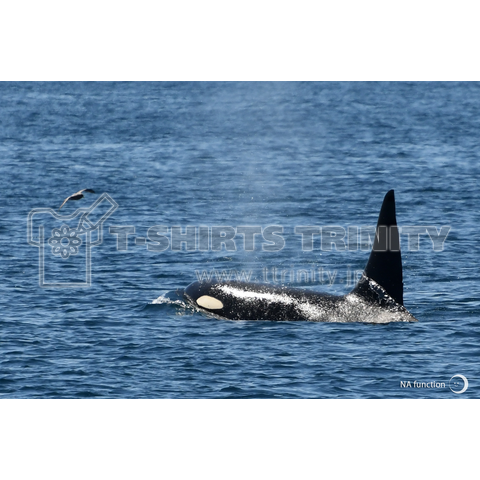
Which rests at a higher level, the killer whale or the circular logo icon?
the killer whale

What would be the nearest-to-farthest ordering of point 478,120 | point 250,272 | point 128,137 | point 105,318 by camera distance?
point 105,318
point 250,272
point 128,137
point 478,120

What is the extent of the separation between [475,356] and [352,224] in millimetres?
14815

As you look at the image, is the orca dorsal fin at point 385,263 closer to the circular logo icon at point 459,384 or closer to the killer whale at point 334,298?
the killer whale at point 334,298

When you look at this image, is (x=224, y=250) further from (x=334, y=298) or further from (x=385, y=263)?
(x=385, y=263)

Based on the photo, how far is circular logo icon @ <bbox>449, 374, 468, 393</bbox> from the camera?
1662 cm

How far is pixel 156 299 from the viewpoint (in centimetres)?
2264

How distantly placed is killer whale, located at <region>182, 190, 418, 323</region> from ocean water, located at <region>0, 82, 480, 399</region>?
0.32 metres

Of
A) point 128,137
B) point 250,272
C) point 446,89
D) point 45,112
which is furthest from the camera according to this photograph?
point 446,89

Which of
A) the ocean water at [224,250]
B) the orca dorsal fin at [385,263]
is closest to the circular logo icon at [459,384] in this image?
the ocean water at [224,250]

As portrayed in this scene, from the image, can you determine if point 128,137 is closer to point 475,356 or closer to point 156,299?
point 156,299

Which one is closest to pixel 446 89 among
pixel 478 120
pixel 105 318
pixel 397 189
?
pixel 478 120

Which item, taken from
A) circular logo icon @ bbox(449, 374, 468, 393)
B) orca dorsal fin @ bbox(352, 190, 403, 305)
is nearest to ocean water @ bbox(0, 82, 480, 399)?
circular logo icon @ bbox(449, 374, 468, 393)

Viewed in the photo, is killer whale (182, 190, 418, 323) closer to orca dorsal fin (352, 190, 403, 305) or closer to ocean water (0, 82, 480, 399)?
orca dorsal fin (352, 190, 403, 305)

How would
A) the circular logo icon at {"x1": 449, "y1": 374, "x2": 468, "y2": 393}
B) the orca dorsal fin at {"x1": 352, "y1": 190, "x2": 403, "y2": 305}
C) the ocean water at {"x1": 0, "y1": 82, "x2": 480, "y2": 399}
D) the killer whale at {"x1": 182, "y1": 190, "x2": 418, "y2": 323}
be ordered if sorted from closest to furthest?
the circular logo icon at {"x1": 449, "y1": 374, "x2": 468, "y2": 393} → the ocean water at {"x1": 0, "y1": 82, "x2": 480, "y2": 399} → the orca dorsal fin at {"x1": 352, "y1": 190, "x2": 403, "y2": 305} → the killer whale at {"x1": 182, "y1": 190, "x2": 418, "y2": 323}
